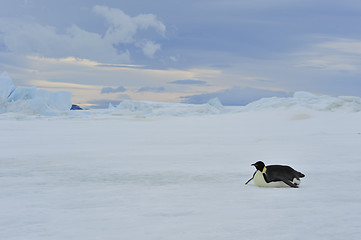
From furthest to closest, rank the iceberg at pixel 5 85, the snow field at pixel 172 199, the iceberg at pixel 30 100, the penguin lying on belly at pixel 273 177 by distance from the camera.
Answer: the iceberg at pixel 5 85 < the iceberg at pixel 30 100 < the penguin lying on belly at pixel 273 177 < the snow field at pixel 172 199

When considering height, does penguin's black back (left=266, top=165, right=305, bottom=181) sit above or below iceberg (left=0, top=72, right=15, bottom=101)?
below

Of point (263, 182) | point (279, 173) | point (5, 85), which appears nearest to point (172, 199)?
point (263, 182)

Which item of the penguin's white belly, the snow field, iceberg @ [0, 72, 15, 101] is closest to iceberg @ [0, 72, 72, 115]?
iceberg @ [0, 72, 15, 101]

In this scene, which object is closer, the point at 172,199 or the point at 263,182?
the point at 172,199

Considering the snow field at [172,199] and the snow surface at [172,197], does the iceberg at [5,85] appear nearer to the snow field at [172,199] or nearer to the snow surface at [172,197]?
the snow surface at [172,197]

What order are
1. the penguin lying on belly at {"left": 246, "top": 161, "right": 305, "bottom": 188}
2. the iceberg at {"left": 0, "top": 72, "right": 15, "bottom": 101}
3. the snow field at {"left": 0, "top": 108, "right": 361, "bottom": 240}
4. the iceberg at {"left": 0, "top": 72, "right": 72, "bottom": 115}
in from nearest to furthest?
the snow field at {"left": 0, "top": 108, "right": 361, "bottom": 240}, the penguin lying on belly at {"left": 246, "top": 161, "right": 305, "bottom": 188}, the iceberg at {"left": 0, "top": 72, "right": 72, "bottom": 115}, the iceberg at {"left": 0, "top": 72, "right": 15, "bottom": 101}

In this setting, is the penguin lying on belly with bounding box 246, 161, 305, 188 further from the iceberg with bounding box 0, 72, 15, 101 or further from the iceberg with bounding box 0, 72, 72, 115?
the iceberg with bounding box 0, 72, 15, 101

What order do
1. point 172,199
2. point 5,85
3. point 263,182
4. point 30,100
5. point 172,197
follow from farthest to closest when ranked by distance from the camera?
point 5,85 → point 30,100 → point 263,182 → point 172,197 → point 172,199

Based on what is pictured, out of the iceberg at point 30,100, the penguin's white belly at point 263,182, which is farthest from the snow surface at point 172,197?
the iceberg at point 30,100

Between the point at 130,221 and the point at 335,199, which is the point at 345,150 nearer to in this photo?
the point at 335,199

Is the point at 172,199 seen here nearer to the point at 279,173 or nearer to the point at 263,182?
the point at 263,182

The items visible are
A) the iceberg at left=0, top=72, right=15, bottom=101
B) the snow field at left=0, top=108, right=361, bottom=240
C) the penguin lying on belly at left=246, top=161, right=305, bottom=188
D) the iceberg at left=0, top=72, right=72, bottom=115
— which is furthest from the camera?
the iceberg at left=0, top=72, right=15, bottom=101

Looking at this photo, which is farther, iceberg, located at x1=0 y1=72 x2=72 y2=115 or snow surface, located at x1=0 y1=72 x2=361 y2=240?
iceberg, located at x1=0 y1=72 x2=72 y2=115

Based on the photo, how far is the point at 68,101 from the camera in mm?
46688
